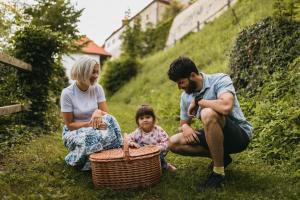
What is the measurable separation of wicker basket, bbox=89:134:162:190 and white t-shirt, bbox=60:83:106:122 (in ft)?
3.18

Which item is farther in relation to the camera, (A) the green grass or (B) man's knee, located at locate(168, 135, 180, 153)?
(B) man's knee, located at locate(168, 135, 180, 153)

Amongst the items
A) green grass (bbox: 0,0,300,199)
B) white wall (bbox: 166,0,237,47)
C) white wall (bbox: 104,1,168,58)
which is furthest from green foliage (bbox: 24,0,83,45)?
white wall (bbox: 104,1,168,58)

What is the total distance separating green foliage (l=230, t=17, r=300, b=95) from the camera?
7.45 meters

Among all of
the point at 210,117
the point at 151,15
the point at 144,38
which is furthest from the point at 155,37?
the point at 210,117

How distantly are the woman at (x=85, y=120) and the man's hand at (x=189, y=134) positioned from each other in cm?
84

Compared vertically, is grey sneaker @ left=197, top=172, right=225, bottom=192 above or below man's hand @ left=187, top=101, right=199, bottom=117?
below

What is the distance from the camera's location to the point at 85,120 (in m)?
5.05

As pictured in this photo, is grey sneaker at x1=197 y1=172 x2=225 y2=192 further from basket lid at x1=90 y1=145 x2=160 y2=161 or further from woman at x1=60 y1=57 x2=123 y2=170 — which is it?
woman at x1=60 y1=57 x2=123 y2=170

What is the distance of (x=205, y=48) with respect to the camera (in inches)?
640

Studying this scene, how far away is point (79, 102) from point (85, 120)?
0.24 m

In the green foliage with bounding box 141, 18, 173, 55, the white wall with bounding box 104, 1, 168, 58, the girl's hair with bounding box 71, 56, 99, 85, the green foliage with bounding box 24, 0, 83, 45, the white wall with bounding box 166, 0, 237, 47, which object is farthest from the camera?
the white wall with bounding box 104, 1, 168, 58

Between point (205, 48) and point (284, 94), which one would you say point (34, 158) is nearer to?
point (284, 94)

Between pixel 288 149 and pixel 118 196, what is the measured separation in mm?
2311

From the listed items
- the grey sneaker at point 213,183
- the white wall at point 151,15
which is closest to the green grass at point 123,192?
the grey sneaker at point 213,183
